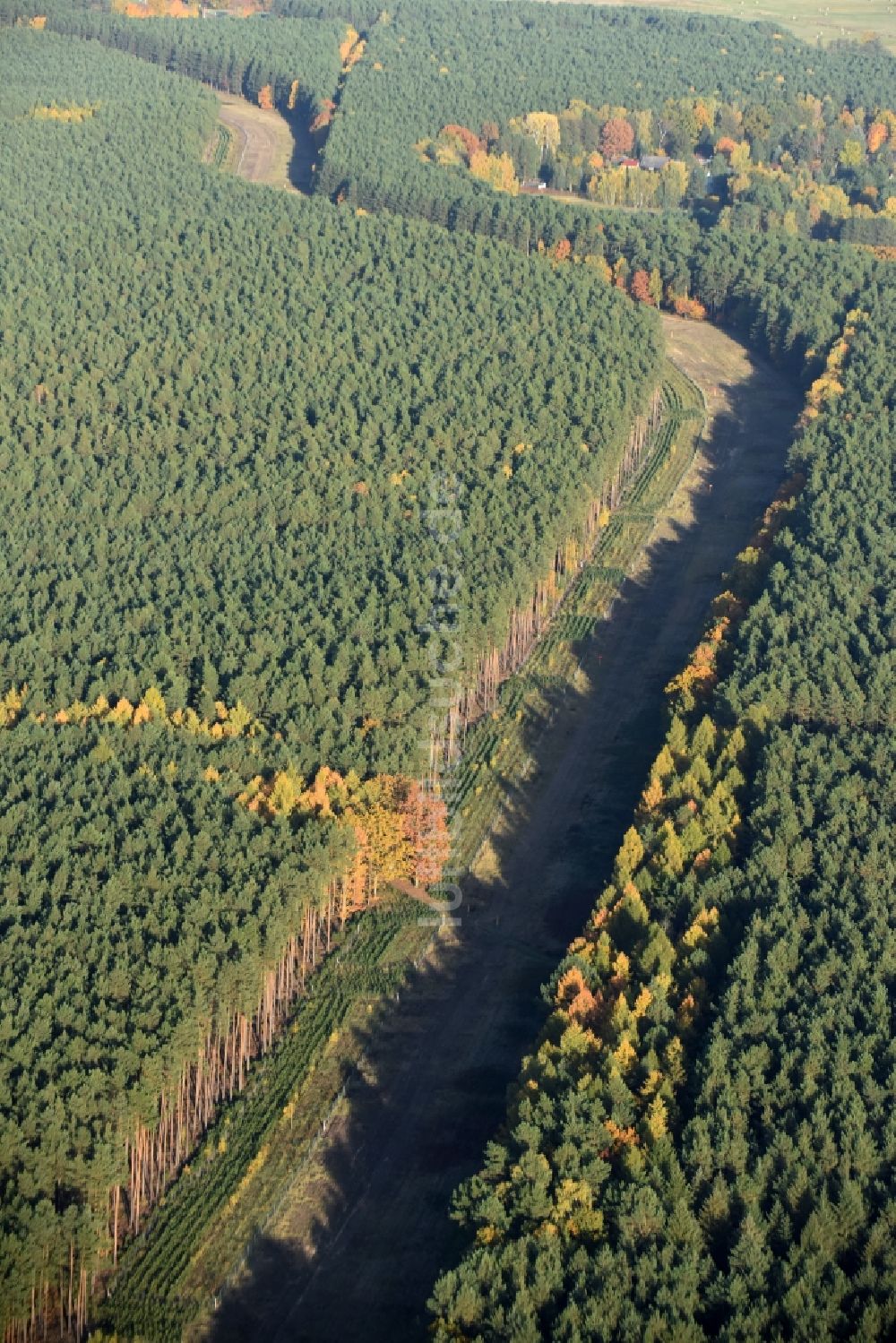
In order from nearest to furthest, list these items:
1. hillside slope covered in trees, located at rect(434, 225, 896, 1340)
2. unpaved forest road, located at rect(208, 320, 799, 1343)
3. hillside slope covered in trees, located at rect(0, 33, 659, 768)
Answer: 1. hillside slope covered in trees, located at rect(434, 225, 896, 1340)
2. unpaved forest road, located at rect(208, 320, 799, 1343)
3. hillside slope covered in trees, located at rect(0, 33, 659, 768)

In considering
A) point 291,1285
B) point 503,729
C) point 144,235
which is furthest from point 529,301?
point 291,1285

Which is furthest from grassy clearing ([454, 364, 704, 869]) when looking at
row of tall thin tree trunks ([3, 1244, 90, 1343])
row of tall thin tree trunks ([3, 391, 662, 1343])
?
row of tall thin tree trunks ([3, 1244, 90, 1343])

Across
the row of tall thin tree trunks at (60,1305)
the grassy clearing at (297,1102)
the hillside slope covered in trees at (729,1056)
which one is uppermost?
the hillside slope covered in trees at (729,1056)

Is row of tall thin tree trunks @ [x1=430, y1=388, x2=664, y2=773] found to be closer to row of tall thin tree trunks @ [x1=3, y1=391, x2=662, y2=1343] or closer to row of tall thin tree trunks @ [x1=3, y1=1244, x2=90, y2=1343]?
row of tall thin tree trunks @ [x1=3, y1=391, x2=662, y2=1343]

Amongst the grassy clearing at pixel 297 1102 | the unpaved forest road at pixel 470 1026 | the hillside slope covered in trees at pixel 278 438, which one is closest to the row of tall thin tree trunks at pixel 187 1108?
the grassy clearing at pixel 297 1102

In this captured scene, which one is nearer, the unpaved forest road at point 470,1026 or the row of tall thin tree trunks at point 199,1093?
the row of tall thin tree trunks at point 199,1093

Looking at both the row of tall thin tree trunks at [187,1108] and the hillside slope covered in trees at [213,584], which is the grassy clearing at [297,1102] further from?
the hillside slope covered in trees at [213,584]

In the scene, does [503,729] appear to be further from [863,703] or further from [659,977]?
[659,977]
